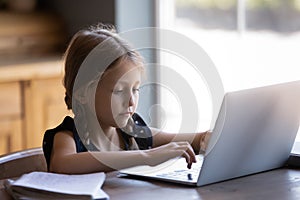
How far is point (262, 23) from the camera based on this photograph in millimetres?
2801

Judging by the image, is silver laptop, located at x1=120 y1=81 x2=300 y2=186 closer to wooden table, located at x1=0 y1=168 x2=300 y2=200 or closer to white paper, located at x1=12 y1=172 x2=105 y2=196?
wooden table, located at x1=0 y1=168 x2=300 y2=200

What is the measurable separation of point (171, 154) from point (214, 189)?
138mm

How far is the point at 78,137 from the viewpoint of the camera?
1.77 m

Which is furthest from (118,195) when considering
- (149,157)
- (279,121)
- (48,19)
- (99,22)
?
(48,19)

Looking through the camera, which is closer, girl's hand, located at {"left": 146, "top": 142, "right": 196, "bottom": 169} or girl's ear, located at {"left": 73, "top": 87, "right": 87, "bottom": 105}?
girl's hand, located at {"left": 146, "top": 142, "right": 196, "bottom": 169}

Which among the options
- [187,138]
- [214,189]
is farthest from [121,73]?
[214,189]

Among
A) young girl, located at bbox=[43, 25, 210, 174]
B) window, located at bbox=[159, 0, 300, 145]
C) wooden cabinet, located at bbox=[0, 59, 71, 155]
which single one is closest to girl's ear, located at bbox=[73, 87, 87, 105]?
young girl, located at bbox=[43, 25, 210, 174]

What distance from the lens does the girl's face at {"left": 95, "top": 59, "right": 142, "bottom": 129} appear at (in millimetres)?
1714

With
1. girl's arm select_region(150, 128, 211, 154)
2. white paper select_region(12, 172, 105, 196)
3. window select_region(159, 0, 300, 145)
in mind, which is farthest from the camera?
window select_region(159, 0, 300, 145)

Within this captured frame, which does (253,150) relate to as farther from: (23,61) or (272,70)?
(23,61)

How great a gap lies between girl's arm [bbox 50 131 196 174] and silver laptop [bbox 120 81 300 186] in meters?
0.03

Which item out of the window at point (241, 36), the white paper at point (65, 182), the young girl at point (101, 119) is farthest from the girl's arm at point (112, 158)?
the window at point (241, 36)

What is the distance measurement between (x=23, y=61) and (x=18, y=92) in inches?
6.8

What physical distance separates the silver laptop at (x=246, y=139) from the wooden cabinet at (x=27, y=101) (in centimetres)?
172
